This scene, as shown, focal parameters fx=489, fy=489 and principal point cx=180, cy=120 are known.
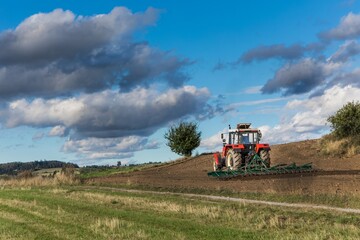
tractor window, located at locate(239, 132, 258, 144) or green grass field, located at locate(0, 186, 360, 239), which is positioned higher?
tractor window, located at locate(239, 132, 258, 144)

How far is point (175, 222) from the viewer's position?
16922 mm

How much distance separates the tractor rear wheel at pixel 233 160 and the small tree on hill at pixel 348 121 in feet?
47.6

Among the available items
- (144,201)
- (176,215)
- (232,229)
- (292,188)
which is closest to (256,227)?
(232,229)

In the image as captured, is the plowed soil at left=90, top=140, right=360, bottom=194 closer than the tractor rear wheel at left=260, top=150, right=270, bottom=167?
Yes

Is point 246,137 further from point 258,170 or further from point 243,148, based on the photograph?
point 258,170

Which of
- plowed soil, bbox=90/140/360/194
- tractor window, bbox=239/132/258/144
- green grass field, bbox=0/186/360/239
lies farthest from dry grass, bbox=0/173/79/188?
green grass field, bbox=0/186/360/239

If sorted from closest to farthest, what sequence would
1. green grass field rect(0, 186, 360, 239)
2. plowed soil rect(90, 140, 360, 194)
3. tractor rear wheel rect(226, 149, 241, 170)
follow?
green grass field rect(0, 186, 360, 239) < plowed soil rect(90, 140, 360, 194) < tractor rear wheel rect(226, 149, 241, 170)

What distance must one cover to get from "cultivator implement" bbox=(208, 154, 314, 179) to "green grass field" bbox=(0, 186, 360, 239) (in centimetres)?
1324

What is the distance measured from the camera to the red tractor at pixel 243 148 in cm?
3662

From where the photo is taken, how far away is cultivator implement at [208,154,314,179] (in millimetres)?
33938

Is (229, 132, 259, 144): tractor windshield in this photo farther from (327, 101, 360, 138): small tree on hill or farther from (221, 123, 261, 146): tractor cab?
(327, 101, 360, 138): small tree on hill

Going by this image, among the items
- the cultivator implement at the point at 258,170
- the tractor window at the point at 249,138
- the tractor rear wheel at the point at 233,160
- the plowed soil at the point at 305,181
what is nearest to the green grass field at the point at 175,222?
the plowed soil at the point at 305,181

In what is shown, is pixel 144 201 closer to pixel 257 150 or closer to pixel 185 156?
pixel 257 150

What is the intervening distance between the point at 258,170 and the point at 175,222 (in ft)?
61.2
